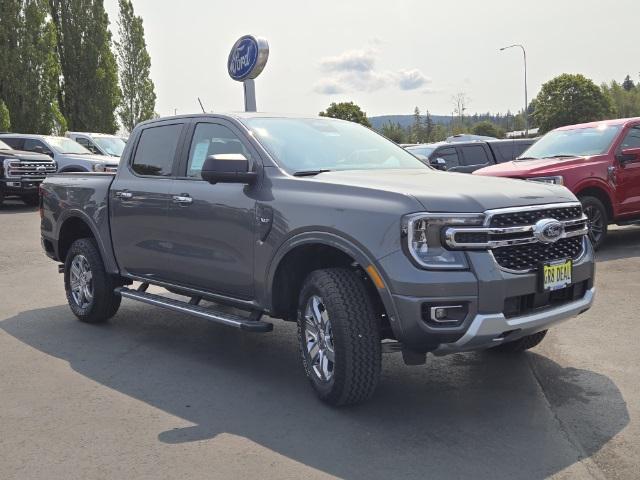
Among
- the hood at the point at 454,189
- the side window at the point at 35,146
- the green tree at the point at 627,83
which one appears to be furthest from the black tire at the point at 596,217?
Answer: the green tree at the point at 627,83

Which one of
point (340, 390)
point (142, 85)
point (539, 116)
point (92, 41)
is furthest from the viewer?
point (539, 116)

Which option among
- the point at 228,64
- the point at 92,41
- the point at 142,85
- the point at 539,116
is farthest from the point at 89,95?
the point at 539,116

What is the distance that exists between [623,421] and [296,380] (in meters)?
2.09

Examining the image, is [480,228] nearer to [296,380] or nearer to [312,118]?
[296,380]

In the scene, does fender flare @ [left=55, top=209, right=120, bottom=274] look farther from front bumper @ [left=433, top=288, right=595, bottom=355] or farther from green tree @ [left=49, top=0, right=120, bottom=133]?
green tree @ [left=49, top=0, right=120, bottom=133]

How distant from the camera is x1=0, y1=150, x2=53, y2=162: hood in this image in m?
18.1

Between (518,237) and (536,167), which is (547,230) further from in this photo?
(536,167)

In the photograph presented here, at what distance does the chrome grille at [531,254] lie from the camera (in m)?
4.04

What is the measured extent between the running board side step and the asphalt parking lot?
398 mm

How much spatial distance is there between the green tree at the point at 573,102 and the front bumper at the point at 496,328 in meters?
79.5

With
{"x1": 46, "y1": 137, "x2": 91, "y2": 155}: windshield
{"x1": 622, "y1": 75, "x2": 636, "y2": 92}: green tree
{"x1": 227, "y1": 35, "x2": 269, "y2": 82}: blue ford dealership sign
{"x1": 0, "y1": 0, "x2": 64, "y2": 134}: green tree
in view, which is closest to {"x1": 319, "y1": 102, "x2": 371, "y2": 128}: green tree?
{"x1": 0, "y1": 0, "x2": 64, "y2": 134}: green tree

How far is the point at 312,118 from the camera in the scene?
18.9 feet

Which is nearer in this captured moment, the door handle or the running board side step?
the running board side step

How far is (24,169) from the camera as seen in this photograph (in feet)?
59.2
